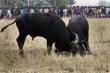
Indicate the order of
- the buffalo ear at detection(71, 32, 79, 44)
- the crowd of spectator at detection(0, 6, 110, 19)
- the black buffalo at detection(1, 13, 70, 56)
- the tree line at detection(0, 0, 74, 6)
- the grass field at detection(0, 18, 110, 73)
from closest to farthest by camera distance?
the grass field at detection(0, 18, 110, 73)
the black buffalo at detection(1, 13, 70, 56)
the buffalo ear at detection(71, 32, 79, 44)
the crowd of spectator at detection(0, 6, 110, 19)
the tree line at detection(0, 0, 74, 6)

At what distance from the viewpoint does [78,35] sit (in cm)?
1340

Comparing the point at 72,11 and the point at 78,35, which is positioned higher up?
the point at 78,35

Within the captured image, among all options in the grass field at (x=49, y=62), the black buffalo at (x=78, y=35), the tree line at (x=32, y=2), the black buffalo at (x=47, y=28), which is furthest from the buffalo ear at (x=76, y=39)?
the tree line at (x=32, y=2)

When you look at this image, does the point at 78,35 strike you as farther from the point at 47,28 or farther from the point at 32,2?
the point at 32,2

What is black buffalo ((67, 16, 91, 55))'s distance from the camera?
12.8 m

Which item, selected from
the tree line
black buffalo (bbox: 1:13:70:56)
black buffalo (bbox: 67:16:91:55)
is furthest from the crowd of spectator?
the tree line

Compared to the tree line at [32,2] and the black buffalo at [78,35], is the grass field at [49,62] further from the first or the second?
the tree line at [32,2]

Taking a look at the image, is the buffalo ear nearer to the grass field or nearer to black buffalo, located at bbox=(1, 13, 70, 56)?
black buffalo, located at bbox=(1, 13, 70, 56)

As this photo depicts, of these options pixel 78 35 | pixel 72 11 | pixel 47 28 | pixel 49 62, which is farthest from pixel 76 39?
pixel 72 11

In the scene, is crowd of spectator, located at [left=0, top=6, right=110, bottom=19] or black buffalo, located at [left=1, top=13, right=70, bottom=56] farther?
crowd of spectator, located at [left=0, top=6, right=110, bottom=19]

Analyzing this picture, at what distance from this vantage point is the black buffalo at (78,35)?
42.0ft

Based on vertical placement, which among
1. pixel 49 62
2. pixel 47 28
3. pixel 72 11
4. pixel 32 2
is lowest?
pixel 32 2

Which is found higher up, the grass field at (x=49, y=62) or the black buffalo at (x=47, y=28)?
the black buffalo at (x=47, y=28)

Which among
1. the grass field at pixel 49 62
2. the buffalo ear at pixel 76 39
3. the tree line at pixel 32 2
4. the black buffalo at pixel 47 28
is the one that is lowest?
the tree line at pixel 32 2
